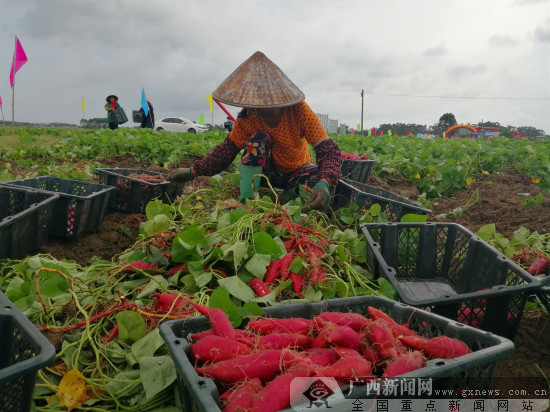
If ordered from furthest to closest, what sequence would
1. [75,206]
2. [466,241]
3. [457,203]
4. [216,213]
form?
1. [457,203]
2. [75,206]
3. [216,213]
4. [466,241]

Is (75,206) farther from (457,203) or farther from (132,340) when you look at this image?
(457,203)

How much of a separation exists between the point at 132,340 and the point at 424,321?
1276 millimetres

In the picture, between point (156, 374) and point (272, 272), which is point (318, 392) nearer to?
point (156, 374)

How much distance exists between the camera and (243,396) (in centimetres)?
124

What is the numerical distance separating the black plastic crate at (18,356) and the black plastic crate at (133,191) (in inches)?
99.8

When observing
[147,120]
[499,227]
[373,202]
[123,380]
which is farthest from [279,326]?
[147,120]

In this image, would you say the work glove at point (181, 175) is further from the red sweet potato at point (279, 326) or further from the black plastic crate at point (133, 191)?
the red sweet potato at point (279, 326)

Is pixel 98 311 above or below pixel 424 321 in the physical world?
below

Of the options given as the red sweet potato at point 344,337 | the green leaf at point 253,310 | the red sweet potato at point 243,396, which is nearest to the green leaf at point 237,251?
the green leaf at point 253,310

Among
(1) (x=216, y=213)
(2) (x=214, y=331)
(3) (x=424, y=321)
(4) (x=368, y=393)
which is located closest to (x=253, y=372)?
(2) (x=214, y=331)

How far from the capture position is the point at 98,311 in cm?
219

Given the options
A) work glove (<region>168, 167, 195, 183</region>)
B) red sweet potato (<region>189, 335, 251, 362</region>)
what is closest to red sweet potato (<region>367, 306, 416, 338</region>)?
red sweet potato (<region>189, 335, 251, 362</region>)

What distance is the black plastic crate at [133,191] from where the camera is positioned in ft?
13.2

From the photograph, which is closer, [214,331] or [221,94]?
[214,331]
